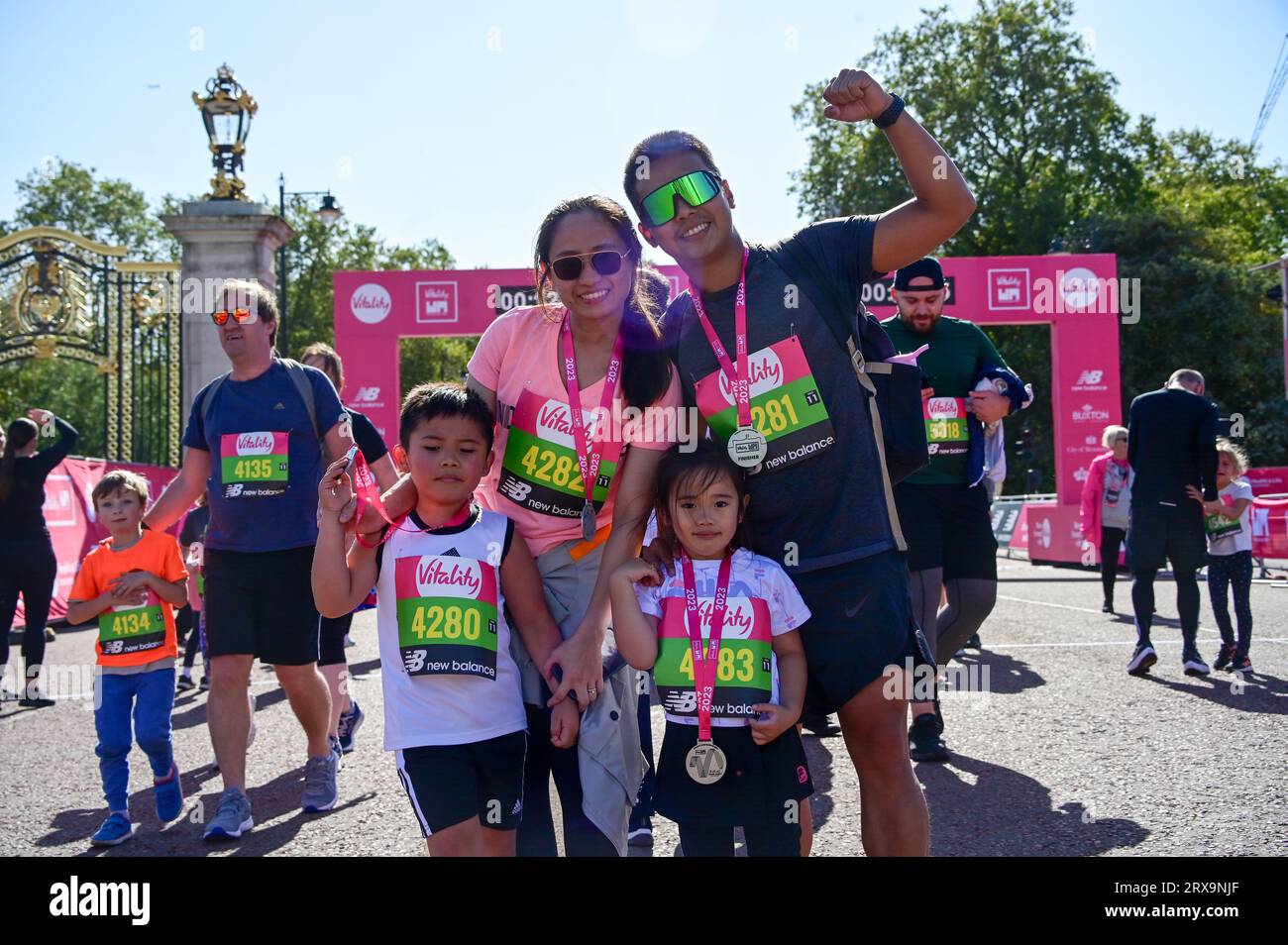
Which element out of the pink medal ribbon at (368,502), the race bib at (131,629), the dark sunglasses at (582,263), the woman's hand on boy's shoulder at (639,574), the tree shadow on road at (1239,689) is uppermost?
the dark sunglasses at (582,263)

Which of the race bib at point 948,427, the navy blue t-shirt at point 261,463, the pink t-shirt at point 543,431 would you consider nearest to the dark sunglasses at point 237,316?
the navy blue t-shirt at point 261,463

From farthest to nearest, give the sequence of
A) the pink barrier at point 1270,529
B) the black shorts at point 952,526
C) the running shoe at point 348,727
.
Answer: the pink barrier at point 1270,529 → the running shoe at point 348,727 → the black shorts at point 952,526

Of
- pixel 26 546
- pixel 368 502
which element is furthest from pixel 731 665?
pixel 26 546

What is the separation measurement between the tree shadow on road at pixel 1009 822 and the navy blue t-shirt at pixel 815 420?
155 centimetres

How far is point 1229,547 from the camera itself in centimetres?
767

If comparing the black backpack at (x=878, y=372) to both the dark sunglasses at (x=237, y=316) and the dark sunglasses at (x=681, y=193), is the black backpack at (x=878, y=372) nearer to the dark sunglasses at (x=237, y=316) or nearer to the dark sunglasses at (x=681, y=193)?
the dark sunglasses at (x=681, y=193)

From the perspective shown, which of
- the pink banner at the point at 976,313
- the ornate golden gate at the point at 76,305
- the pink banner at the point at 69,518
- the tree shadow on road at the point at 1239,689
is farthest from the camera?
the pink banner at the point at 976,313

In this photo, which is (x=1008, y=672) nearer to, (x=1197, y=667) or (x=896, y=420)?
(x=1197, y=667)

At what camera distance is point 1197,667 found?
7094mm

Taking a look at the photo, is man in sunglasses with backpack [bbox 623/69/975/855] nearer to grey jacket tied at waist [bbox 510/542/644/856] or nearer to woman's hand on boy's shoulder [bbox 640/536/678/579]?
woman's hand on boy's shoulder [bbox 640/536/678/579]

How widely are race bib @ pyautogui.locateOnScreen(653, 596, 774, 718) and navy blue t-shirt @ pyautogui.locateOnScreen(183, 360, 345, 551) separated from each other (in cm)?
244

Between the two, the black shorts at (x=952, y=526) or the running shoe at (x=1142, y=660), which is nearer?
the black shorts at (x=952, y=526)

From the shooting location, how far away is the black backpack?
8.95 feet

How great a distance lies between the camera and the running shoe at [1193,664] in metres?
7.08
